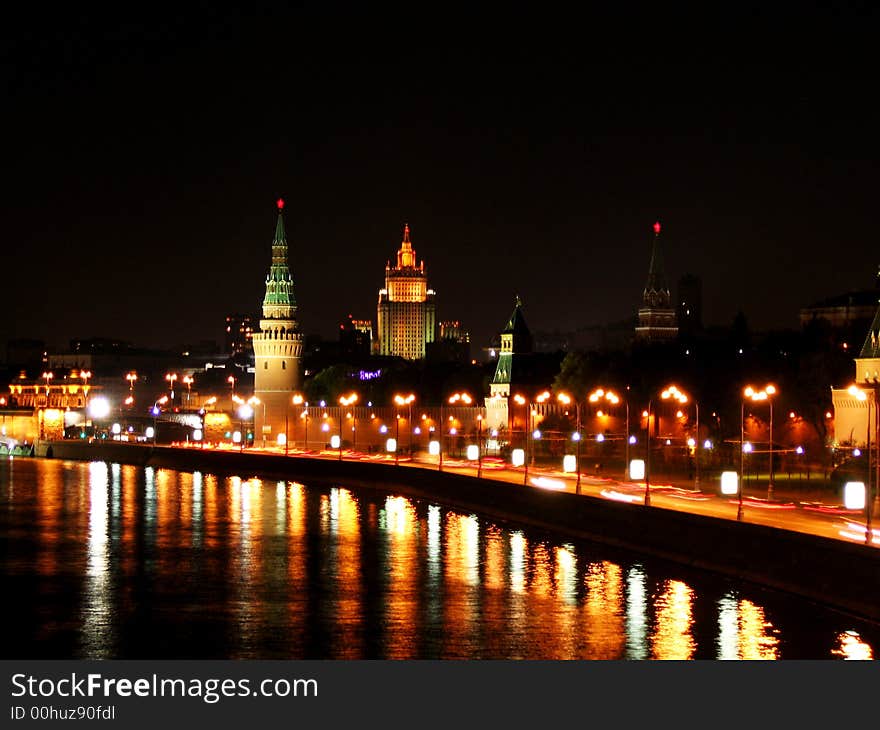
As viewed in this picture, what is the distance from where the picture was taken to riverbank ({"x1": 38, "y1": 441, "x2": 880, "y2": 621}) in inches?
1446

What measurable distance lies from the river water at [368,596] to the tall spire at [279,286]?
57.6 metres

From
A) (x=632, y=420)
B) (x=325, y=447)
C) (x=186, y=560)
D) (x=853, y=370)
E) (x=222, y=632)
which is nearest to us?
(x=222, y=632)

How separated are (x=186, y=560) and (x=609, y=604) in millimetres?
17761

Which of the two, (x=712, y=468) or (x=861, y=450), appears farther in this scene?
(x=712, y=468)

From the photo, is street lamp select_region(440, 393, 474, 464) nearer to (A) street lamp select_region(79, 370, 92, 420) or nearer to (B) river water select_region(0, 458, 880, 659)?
(B) river water select_region(0, 458, 880, 659)

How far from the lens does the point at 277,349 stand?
126 meters

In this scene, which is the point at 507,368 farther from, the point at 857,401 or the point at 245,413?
the point at 857,401

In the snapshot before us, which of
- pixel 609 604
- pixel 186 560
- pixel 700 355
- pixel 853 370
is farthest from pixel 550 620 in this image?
pixel 700 355

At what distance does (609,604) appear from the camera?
4081cm

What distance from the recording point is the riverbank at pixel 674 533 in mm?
36719

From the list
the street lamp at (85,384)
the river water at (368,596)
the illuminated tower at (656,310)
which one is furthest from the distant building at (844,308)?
the river water at (368,596)

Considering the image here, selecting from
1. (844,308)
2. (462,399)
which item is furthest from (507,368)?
(844,308)

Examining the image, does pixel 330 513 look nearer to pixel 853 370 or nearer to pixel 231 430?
pixel 853 370

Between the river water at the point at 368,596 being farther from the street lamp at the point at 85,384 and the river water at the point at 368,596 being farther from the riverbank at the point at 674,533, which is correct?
the street lamp at the point at 85,384
